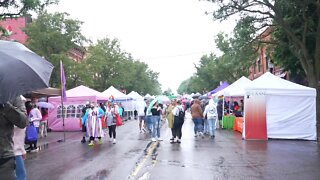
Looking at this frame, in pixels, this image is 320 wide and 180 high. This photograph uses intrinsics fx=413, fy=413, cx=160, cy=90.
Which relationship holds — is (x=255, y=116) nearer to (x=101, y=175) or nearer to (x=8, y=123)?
(x=101, y=175)

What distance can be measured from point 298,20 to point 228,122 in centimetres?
723

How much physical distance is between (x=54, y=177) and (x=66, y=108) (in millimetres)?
15954

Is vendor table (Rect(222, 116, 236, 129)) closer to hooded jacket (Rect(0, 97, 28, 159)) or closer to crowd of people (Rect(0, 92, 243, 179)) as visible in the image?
crowd of people (Rect(0, 92, 243, 179))

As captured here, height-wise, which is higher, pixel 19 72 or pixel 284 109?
pixel 19 72

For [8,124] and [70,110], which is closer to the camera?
[8,124]

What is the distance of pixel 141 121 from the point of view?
73.0ft

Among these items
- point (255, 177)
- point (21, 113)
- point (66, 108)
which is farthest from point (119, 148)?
Answer: point (66, 108)

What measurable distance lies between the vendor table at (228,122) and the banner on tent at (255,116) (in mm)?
6434

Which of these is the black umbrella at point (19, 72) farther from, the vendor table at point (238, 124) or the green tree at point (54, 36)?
the green tree at point (54, 36)

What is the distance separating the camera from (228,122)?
24.6 meters

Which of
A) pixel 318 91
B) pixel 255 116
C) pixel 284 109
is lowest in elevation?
pixel 255 116

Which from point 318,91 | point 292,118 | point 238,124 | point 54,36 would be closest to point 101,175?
point 292,118

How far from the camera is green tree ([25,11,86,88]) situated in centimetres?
3503

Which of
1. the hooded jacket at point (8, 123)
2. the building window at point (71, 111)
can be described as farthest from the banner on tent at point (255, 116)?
the hooded jacket at point (8, 123)
